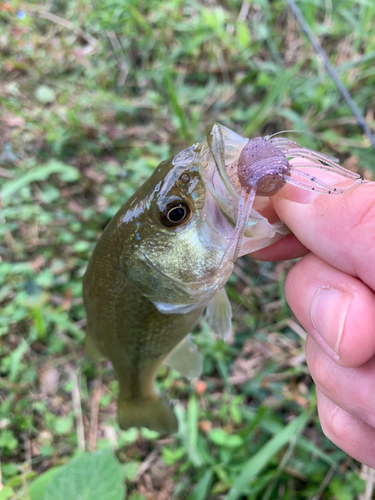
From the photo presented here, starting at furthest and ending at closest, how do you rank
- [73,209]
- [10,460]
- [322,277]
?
[73,209] < [10,460] < [322,277]

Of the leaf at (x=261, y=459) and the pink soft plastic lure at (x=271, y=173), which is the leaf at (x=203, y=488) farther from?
the pink soft plastic lure at (x=271, y=173)

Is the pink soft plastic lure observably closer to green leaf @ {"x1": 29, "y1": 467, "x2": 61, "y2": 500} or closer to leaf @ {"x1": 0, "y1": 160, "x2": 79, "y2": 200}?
green leaf @ {"x1": 29, "y1": 467, "x2": 61, "y2": 500}

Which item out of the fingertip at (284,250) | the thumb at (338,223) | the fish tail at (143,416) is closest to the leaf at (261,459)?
the fish tail at (143,416)

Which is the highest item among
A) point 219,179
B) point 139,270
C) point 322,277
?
point 219,179

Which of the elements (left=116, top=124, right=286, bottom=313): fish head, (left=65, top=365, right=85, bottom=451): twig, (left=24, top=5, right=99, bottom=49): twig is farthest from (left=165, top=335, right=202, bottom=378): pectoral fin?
(left=24, top=5, right=99, bottom=49): twig

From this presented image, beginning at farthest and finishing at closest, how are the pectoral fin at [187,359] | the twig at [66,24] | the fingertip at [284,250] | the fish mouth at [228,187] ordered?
1. the twig at [66,24]
2. the pectoral fin at [187,359]
3. the fingertip at [284,250]
4. the fish mouth at [228,187]

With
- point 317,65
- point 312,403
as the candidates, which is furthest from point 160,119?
point 312,403

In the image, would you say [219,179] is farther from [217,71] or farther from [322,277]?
[217,71]
